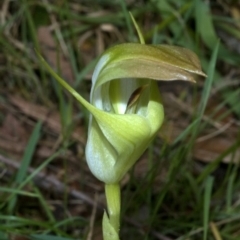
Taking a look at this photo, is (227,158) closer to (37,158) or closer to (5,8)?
(37,158)

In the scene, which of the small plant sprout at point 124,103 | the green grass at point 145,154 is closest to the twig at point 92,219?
the green grass at point 145,154

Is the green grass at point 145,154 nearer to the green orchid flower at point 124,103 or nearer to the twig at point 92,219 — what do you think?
the twig at point 92,219

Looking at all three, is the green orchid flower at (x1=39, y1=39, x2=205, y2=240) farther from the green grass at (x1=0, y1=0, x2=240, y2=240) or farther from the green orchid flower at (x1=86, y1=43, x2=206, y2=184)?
the green grass at (x1=0, y1=0, x2=240, y2=240)

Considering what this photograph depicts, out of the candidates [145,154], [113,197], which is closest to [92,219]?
[145,154]

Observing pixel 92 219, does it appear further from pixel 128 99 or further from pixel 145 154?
pixel 128 99

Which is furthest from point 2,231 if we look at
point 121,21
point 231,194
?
point 121,21

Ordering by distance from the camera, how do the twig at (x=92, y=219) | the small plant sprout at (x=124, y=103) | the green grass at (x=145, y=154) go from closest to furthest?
the small plant sprout at (x=124, y=103) < the twig at (x=92, y=219) < the green grass at (x=145, y=154)

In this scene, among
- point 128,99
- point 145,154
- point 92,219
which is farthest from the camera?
point 145,154
